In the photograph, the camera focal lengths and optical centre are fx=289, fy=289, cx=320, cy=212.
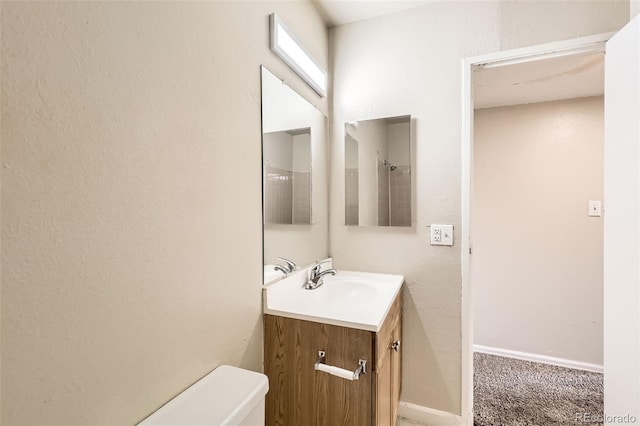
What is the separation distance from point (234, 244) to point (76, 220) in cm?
52

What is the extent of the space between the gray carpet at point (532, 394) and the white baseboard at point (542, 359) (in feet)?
0.15

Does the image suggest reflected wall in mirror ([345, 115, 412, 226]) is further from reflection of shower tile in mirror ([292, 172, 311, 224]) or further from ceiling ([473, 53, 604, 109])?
ceiling ([473, 53, 604, 109])

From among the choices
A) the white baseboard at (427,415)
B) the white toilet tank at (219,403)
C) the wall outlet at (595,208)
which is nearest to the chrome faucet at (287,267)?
the white toilet tank at (219,403)

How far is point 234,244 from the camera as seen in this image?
3.59 feet

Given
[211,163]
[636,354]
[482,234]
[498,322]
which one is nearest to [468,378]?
[636,354]

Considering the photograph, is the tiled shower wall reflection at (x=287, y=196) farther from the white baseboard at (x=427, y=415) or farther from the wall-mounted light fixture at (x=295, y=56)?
the white baseboard at (x=427, y=415)

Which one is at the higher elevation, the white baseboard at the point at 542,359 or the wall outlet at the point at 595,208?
the wall outlet at the point at 595,208

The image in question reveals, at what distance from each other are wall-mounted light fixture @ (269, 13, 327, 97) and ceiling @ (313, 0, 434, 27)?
1.15 feet

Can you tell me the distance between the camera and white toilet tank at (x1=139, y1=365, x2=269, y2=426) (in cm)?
76

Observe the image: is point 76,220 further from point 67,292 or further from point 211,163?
point 211,163

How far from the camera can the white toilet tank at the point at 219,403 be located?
29.8 inches

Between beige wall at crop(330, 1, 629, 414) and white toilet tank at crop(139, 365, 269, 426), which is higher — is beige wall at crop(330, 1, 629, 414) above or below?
above

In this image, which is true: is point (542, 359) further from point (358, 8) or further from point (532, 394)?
point (358, 8)

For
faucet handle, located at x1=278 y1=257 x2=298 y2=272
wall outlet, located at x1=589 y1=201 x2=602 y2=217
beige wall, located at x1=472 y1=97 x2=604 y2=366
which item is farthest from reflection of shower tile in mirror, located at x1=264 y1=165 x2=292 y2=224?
wall outlet, located at x1=589 y1=201 x2=602 y2=217
